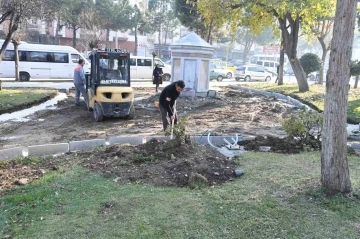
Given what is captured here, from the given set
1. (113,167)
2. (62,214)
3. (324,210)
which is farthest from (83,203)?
(324,210)

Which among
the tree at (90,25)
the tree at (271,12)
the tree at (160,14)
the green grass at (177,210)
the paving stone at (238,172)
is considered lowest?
the green grass at (177,210)

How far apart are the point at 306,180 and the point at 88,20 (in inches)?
1320

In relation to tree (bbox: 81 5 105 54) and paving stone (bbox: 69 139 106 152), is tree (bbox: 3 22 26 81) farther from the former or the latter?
paving stone (bbox: 69 139 106 152)

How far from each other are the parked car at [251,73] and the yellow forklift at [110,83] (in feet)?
83.6

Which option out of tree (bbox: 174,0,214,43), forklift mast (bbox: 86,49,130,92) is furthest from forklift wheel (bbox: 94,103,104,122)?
tree (bbox: 174,0,214,43)

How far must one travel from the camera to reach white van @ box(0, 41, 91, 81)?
23141 millimetres

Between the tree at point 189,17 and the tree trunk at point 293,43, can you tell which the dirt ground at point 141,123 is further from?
the tree at point 189,17

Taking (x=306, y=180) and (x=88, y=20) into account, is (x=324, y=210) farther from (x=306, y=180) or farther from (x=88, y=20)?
(x=88, y=20)

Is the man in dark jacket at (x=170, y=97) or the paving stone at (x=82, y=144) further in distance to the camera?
the man in dark jacket at (x=170, y=97)

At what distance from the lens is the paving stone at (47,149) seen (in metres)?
7.21

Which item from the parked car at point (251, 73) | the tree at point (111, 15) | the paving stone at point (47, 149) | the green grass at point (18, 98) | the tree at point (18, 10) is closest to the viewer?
the paving stone at point (47, 149)

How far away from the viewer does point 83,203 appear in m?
4.70

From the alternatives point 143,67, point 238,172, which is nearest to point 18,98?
point 238,172

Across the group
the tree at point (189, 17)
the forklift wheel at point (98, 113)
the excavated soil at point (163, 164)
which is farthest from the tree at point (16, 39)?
the excavated soil at point (163, 164)
